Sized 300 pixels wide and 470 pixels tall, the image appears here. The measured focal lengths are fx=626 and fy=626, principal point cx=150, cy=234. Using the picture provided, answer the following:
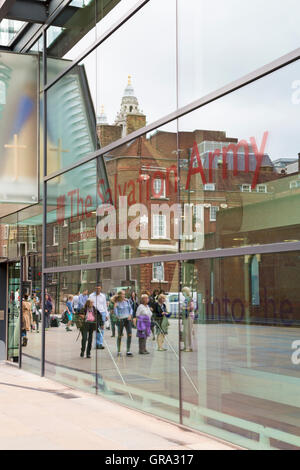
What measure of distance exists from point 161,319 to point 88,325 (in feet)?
8.95

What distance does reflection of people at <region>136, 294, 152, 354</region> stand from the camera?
908 cm

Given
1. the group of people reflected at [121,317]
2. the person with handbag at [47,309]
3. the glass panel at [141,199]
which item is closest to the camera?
the group of people reflected at [121,317]

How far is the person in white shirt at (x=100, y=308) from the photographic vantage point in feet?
34.6

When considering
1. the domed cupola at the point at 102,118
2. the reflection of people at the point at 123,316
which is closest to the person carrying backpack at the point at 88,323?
the reflection of people at the point at 123,316

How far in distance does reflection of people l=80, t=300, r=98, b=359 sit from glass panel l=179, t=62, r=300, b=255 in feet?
10.7

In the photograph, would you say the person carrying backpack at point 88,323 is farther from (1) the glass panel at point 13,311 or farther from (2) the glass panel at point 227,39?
(1) the glass panel at point 13,311

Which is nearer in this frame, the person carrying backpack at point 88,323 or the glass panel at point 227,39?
the glass panel at point 227,39

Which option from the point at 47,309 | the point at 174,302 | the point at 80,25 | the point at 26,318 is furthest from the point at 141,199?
the point at 26,318

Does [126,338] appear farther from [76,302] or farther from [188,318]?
[76,302]

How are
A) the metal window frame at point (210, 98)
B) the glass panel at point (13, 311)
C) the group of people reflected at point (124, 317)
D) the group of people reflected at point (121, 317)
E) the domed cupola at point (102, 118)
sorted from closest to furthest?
the metal window frame at point (210, 98) → the group of people reflected at point (121, 317) → the group of people reflected at point (124, 317) → the domed cupola at point (102, 118) → the glass panel at point (13, 311)

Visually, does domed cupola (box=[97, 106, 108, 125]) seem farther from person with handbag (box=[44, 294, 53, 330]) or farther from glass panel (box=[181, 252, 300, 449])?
person with handbag (box=[44, 294, 53, 330])

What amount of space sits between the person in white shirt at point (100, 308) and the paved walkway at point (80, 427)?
0.95m

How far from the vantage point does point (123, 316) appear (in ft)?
32.2

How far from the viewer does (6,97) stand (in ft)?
44.6
